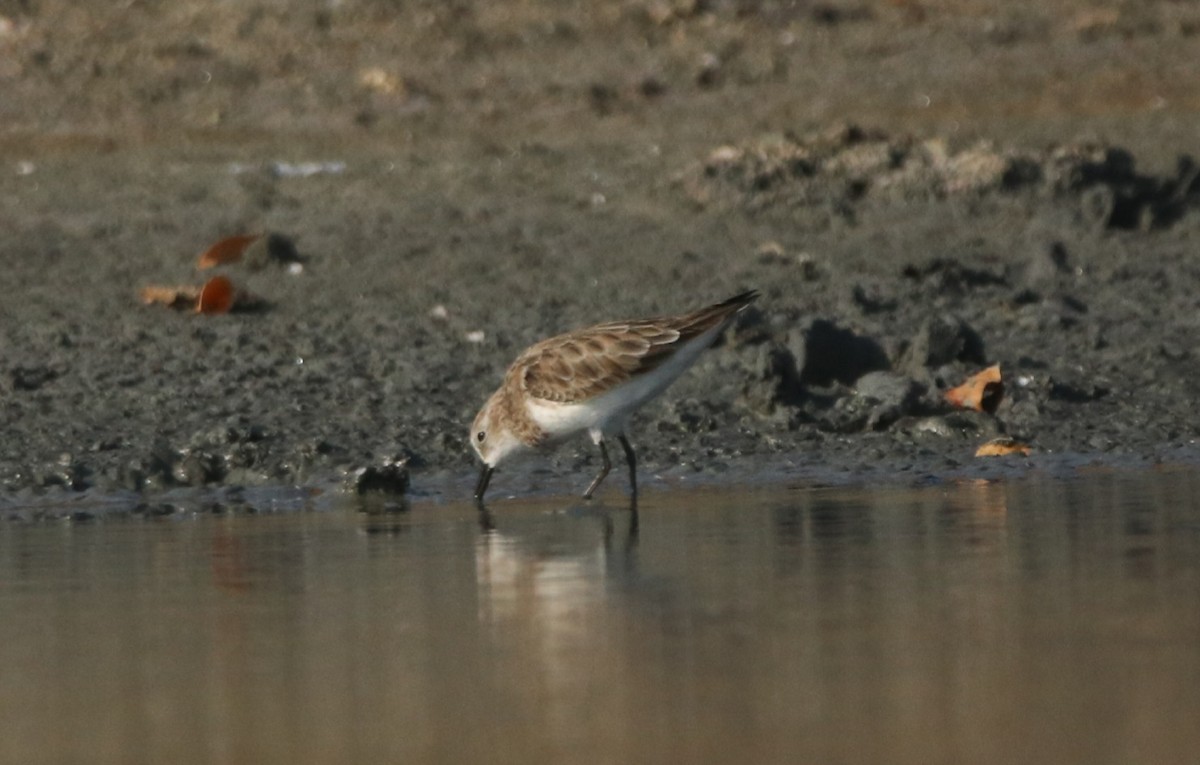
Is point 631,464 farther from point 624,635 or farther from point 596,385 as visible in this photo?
point 624,635

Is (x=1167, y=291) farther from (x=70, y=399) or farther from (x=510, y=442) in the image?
(x=70, y=399)

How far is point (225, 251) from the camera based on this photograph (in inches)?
474

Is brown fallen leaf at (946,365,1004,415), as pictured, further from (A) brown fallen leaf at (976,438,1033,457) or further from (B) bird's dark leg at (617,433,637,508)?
(B) bird's dark leg at (617,433,637,508)

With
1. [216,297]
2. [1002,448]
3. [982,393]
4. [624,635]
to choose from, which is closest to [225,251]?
[216,297]

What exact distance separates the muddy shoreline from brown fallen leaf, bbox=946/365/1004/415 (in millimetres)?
98

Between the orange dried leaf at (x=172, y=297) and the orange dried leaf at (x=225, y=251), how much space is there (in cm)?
53

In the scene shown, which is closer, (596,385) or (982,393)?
(596,385)

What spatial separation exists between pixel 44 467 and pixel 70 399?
0.92 metres

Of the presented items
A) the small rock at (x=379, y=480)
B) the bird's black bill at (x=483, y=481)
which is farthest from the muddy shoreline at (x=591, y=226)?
the bird's black bill at (x=483, y=481)

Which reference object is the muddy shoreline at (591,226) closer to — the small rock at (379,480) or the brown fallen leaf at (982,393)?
the brown fallen leaf at (982,393)

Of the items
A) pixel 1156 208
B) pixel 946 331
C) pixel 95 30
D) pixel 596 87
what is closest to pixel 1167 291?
pixel 1156 208

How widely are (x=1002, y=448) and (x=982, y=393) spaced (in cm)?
58

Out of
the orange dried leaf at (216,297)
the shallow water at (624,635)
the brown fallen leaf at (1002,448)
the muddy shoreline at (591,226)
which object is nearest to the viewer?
the shallow water at (624,635)

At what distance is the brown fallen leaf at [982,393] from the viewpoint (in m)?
10.1
